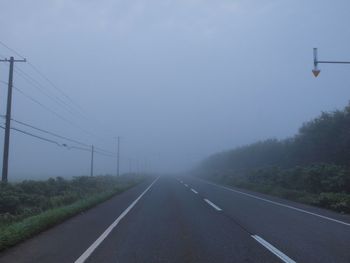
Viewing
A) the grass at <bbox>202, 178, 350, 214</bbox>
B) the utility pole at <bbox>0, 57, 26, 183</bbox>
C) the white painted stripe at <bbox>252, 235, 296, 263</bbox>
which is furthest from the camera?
the utility pole at <bbox>0, 57, 26, 183</bbox>

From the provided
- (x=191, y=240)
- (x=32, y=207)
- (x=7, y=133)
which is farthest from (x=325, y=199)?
(x=7, y=133)

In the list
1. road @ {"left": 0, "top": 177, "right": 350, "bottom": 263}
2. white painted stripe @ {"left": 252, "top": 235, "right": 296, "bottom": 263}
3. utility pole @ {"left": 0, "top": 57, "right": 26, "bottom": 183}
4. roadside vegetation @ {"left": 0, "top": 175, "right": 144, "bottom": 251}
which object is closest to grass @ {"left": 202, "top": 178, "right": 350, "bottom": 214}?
road @ {"left": 0, "top": 177, "right": 350, "bottom": 263}

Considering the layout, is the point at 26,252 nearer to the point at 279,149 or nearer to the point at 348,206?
the point at 348,206

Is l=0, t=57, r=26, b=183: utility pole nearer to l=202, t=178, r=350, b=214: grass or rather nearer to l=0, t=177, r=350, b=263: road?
l=0, t=177, r=350, b=263: road

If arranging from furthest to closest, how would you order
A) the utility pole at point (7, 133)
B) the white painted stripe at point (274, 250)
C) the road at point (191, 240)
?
the utility pole at point (7, 133) < the road at point (191, 240) < the white painted stripe at point (274, 250)

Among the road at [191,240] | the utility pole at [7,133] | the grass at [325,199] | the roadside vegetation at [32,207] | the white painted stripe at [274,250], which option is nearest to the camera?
the white painted stripe at [274,250]

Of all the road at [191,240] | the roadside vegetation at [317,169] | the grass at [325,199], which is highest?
the roadside vegetation at [317,169]

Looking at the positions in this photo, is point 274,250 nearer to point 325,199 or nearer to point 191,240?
point 191,240

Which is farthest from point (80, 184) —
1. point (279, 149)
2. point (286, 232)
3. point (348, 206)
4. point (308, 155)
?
point (279, 149)

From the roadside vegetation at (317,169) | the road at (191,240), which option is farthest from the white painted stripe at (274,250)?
the roadside vegetation at (317,169)

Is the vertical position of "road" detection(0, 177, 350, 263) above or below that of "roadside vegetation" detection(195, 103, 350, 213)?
below

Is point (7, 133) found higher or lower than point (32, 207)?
higher

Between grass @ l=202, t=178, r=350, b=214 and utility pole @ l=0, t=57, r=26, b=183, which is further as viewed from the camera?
utility pole @ l=0, t=57, r=26, b=183

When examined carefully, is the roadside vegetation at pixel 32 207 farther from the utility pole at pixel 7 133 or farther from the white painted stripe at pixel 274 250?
the white painted stripe at pixel 274 250
